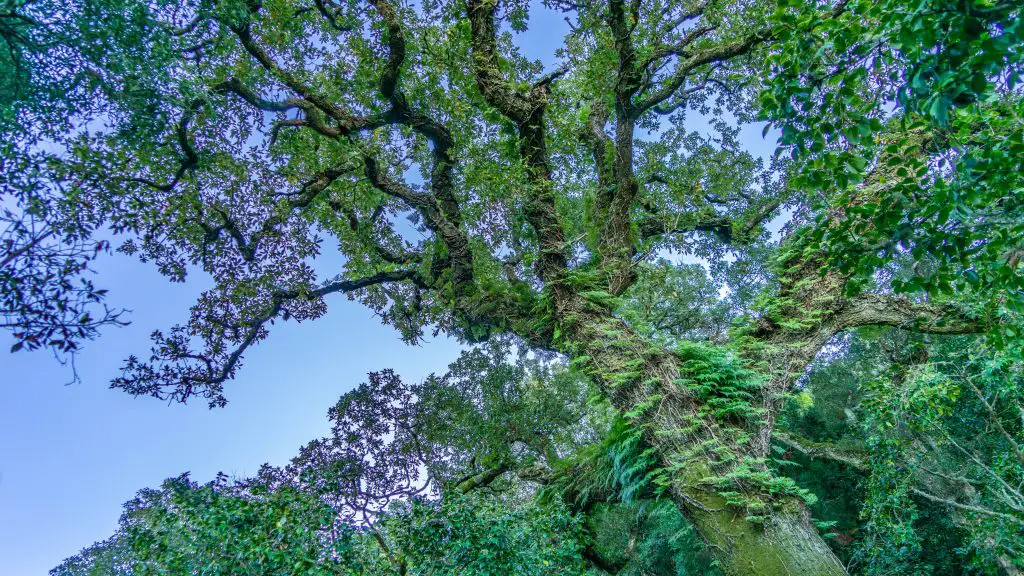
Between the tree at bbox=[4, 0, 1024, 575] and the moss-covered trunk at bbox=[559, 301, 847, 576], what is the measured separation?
0.07 feet

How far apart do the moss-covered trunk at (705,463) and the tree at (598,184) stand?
22 millimetres

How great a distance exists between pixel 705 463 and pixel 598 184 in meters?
3.77

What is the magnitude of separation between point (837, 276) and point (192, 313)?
329 inches

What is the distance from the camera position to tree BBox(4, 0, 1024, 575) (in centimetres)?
250

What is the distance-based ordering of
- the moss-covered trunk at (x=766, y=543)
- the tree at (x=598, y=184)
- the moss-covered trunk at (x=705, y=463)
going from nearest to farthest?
1. the tree at (x=598, y=184)
2. the moss-covered trunk at (x=766, y=543)
3. the moss-covered trunk at (x=705, y=463)

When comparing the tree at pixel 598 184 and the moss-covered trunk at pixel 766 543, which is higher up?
the tree at pixel 598 184

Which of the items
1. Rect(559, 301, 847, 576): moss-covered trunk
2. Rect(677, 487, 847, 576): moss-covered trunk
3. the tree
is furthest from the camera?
Rect(559, 301, 847, 576): moss-covered trunk

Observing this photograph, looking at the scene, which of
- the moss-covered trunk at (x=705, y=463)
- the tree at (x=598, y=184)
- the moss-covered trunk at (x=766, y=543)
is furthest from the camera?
the moss-covered trunk at (x=705, y=463)

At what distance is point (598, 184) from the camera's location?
20.8 feet

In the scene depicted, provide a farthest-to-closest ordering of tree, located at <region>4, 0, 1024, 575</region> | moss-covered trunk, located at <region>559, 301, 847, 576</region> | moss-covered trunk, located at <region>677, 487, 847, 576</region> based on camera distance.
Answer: moss-covered trunk, located at <region>559, 301, 847, 576</region> → moss-covered trunk, located at <region>677, 487, 847, 576</region> → tree, located at <region>4, 0, 1024, 575</region>

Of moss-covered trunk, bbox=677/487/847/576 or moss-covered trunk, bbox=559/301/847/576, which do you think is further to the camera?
moss-covered trunk, bbox=559/301/847/576

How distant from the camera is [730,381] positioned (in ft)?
15.1

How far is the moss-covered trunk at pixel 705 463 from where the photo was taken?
142 inches

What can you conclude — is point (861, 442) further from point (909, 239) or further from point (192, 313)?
point (192, 313)
